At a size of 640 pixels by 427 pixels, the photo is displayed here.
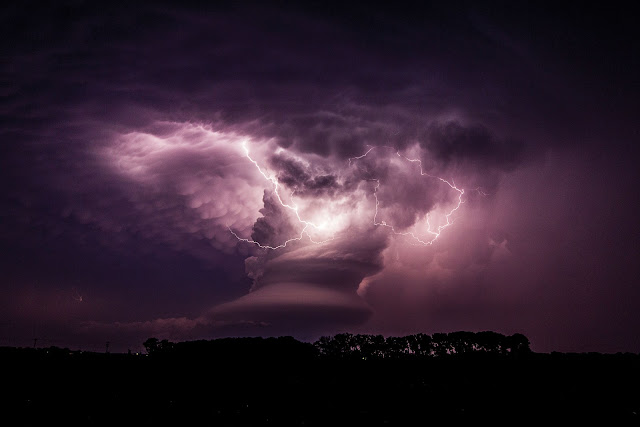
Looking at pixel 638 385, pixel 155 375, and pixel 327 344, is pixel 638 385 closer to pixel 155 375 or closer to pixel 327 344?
pixel 155 375

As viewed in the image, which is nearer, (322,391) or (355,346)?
(322,391)

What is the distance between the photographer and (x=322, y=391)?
57562 millimetres

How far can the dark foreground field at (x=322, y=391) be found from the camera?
1890 inches

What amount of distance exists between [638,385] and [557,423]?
569 inches

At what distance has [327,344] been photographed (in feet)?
497

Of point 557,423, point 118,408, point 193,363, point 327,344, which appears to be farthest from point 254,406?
point 327,344

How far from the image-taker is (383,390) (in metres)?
56.7

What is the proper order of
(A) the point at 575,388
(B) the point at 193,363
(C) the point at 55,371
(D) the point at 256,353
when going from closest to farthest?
(A) the point at 575,388 → (C) the point at 55,371 → (B) the point at 193,363 → (D) the point at 256,353

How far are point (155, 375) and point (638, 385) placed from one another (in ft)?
173

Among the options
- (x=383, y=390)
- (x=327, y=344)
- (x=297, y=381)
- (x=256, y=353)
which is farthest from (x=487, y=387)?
(x=327, y=344)

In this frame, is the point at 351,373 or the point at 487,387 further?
the point at 351,373

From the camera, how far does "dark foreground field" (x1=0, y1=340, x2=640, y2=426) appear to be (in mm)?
48000

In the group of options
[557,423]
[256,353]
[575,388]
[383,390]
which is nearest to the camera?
[557,423]

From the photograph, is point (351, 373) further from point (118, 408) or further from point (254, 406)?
point (118, 408)
